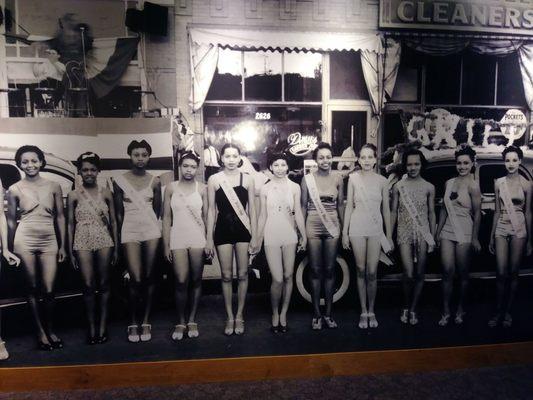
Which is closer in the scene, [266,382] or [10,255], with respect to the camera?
[266,382]

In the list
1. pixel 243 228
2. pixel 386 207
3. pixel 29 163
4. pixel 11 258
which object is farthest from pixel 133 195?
pixel 386 207

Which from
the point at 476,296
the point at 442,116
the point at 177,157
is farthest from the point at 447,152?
the point at 177,157

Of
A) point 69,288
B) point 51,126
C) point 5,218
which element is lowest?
point 69,288

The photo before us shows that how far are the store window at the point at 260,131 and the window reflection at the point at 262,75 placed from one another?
160 millimetres

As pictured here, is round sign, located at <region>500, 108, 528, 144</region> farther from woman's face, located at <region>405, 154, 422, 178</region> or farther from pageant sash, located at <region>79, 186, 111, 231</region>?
pageant sash, located at <region>79, 186, 111, 231</region>

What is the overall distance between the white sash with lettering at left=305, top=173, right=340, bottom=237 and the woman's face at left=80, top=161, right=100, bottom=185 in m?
2.18

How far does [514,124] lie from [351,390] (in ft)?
12.2

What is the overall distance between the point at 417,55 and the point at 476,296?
9.95 ft

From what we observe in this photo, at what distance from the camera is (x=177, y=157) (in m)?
4.41

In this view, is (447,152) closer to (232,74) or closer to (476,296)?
(476,296)

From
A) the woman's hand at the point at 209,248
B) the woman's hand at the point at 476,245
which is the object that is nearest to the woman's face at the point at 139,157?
the woman's hand at the point at 209,248

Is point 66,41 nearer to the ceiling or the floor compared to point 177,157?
nearer to the ceiling

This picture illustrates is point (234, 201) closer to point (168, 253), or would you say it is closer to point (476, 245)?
point (168, 253)

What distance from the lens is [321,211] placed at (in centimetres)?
434
